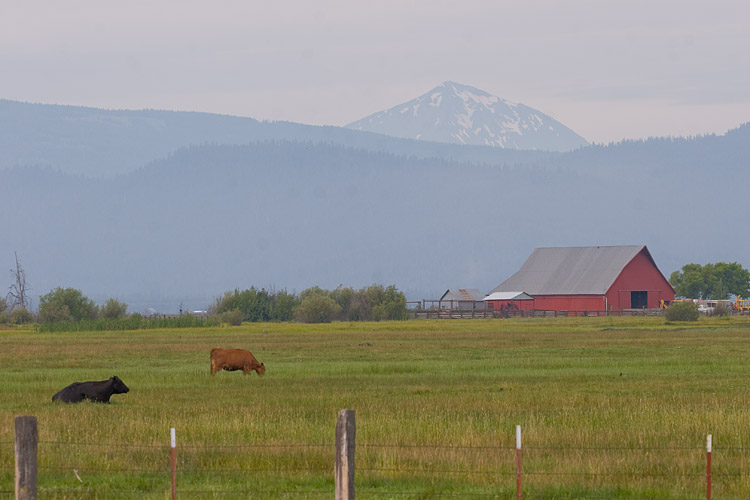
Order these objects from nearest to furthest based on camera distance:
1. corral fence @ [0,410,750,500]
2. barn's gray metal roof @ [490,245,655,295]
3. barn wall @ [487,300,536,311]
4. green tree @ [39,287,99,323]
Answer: corral fence @ [0,410,750,500]
green tree @ [39,287,99,323]
barn's gray metal roof @ [490,245,655,295]
barn wall @ [487,300,536,311]

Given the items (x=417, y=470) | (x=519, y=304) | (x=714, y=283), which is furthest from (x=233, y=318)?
(x=417, y=470)

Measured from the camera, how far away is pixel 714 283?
18150 cm

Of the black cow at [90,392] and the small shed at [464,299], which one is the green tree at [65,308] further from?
the black cow at [90,392]

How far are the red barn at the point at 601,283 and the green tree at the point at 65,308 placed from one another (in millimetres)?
55892

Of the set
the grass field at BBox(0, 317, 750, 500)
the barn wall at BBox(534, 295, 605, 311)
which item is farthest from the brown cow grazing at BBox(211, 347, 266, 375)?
the barn wall at BBox(534, 295, 605, 311)

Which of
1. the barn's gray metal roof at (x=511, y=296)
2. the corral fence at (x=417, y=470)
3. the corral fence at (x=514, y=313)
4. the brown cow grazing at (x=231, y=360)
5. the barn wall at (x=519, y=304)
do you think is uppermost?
the barn's gray metal roof at (x=511, y=296)

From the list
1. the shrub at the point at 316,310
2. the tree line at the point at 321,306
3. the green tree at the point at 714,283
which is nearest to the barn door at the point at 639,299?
the tree line at the point at 321,306

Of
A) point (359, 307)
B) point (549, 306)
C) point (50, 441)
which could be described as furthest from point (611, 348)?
point (549, 306)

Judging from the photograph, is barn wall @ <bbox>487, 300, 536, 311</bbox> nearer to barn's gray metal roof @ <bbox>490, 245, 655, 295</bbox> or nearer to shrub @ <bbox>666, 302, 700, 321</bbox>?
barn's gray metal roof @ <bbox>490, 245, 655, 295</bbox>

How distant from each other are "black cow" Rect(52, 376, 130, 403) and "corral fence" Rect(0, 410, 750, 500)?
9833 mm

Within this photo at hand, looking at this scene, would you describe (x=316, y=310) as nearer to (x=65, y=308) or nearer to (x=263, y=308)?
(x=263, y=308)

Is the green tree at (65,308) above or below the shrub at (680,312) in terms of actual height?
above

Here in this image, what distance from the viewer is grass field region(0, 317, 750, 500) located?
1952 centimetres

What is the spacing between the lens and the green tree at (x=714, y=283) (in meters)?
182
